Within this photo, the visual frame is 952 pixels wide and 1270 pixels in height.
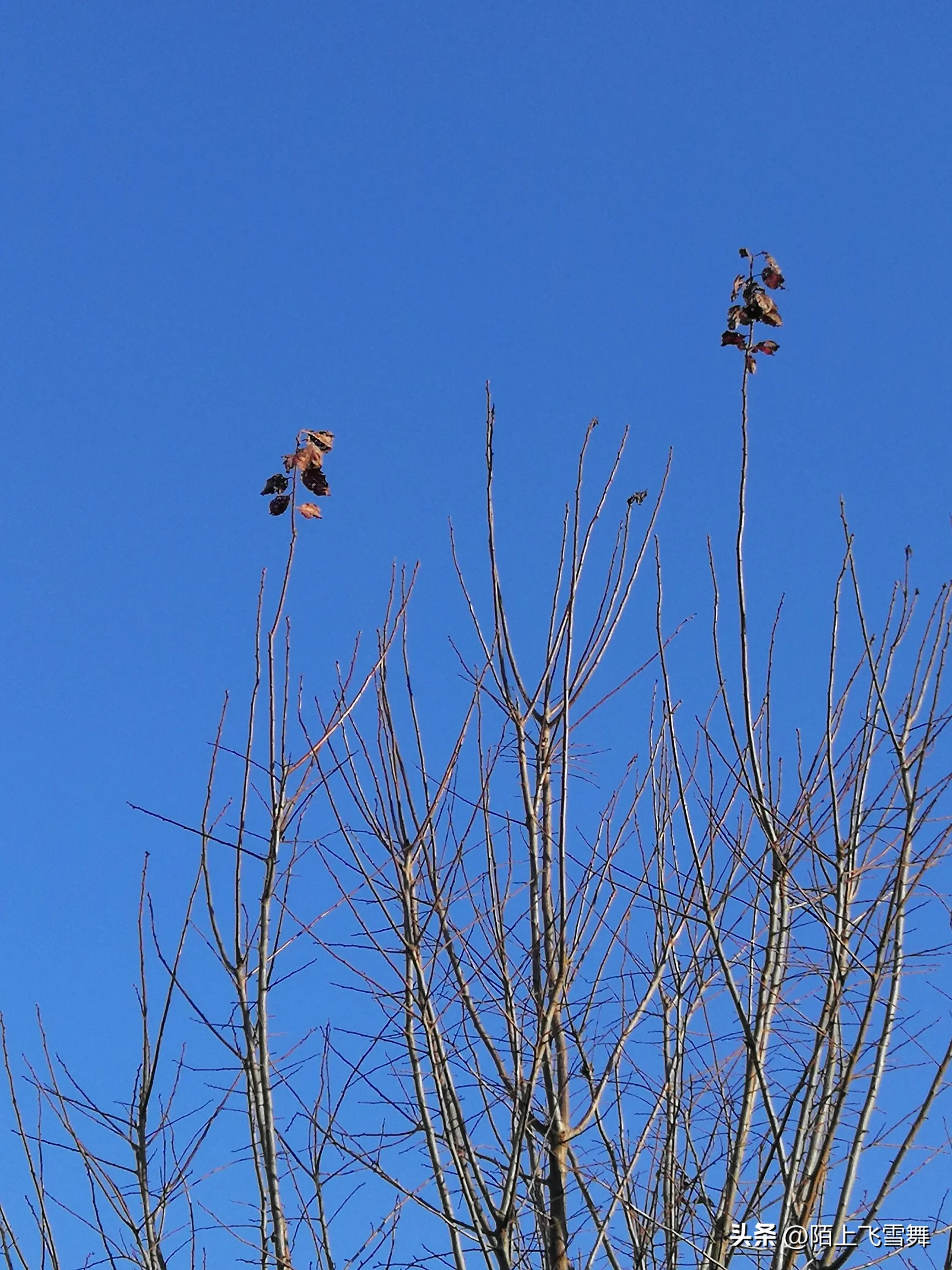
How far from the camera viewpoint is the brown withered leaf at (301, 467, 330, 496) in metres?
3.13

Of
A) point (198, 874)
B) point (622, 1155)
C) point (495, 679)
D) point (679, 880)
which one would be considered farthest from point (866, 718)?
point (198, 874)

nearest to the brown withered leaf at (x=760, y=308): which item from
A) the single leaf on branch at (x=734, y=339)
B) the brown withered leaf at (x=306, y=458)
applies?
the single leaf on branch at (x=734, y=339)

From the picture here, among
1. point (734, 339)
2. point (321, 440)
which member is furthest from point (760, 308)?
point (321, 440)

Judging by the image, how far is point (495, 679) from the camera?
11.5 ft

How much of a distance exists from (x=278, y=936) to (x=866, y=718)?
1606 mm

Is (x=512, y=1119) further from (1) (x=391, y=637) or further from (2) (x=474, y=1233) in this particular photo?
(1) (x=391, y=637)

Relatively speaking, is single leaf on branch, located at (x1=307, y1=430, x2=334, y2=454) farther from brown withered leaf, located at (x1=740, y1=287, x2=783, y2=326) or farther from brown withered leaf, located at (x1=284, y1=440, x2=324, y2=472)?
brown withered leaf, located at (x1=740, y1=287, x2=783, y2=326)

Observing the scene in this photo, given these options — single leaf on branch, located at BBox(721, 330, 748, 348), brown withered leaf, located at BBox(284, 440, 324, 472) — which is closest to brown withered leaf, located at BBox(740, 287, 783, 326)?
single leaf on branch, located at BBox(721, 330, 748, 348)

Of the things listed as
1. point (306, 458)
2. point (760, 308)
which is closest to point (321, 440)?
point (306, 458)

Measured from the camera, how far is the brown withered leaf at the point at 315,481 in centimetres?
313

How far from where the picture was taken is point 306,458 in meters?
3.12

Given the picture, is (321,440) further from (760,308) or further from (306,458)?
(760,308)

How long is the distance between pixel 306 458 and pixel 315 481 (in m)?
0.06

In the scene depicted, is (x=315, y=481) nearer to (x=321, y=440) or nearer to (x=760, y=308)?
(x=321, y=440)
